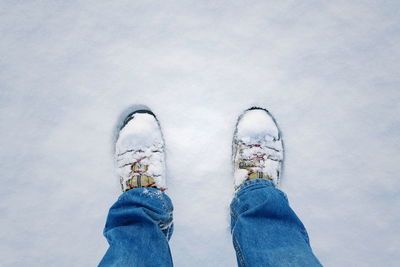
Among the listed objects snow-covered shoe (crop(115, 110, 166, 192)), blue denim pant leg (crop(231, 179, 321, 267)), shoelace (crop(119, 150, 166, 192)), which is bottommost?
blue denim pant leg (crop(231, 179, 321, 267))

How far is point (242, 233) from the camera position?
0.74m

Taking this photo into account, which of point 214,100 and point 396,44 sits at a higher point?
point 396,44

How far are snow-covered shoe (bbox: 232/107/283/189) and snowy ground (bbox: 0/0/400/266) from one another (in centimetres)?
3

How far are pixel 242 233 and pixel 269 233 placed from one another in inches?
2.8

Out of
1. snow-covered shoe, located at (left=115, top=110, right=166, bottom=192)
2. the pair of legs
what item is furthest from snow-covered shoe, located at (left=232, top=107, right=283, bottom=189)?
snow-covered shoe, located at (left=115, top=110, right=166, bottom=192)

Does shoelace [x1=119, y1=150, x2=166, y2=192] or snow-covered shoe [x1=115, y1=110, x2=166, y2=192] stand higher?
snow-covered shoe [x1=115, y1=110, x2=166, y2=192]

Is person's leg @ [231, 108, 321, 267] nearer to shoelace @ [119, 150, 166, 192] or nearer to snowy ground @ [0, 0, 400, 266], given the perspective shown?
snowy ground @ [0, 0, 400, 266]

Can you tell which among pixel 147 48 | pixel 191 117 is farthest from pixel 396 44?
pixel 147 48

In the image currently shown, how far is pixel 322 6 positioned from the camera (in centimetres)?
96

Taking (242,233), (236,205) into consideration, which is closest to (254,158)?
(236,205)

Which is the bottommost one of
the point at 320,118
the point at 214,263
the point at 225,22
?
the point at 214,263

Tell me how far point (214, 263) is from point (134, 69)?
738 mm

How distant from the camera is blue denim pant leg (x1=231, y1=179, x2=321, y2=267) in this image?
0.66 m

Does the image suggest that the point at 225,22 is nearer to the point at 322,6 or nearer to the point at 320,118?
the point at 322,6
